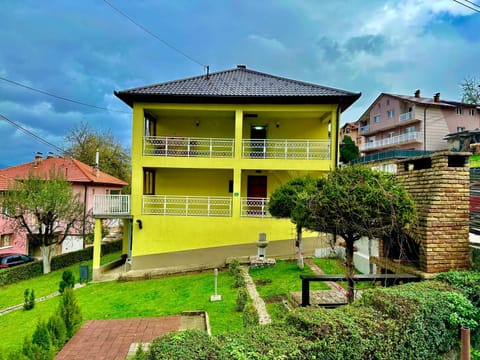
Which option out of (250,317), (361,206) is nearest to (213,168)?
(250,317)

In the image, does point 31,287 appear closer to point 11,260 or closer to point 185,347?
point 11,260

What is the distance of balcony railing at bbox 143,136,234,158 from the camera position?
46.4ft

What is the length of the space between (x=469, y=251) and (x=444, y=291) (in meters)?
2.23

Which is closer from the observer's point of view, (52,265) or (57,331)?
(57,331)

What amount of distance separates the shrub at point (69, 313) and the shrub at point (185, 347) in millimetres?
4799

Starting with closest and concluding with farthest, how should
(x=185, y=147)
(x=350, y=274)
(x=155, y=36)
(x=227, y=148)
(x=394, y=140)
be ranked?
(x=350, y=274) < (x=155, y=36) < (x=227, y=148) < (x=185, y=147) < (x=394, y=140)

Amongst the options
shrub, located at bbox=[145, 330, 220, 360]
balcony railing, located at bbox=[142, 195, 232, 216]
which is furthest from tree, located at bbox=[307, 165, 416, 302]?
balcony railing, located at bbox=[142, 195, 232, 216]

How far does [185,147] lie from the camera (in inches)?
599

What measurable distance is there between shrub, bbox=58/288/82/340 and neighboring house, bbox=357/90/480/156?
35.7 m

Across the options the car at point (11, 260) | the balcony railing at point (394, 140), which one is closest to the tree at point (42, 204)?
the car at point (11, 260)

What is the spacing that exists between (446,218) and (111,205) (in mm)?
12962

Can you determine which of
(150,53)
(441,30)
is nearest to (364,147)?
(441,30)

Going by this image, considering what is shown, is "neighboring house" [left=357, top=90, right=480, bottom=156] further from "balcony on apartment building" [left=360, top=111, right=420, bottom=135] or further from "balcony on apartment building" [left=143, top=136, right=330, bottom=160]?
"balcony on apartment building" [left=143, top=136, right=330, bottom=160]

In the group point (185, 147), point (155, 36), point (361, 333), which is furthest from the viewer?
point (185, 147)
